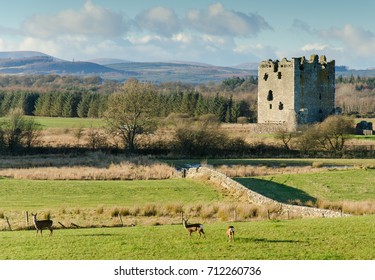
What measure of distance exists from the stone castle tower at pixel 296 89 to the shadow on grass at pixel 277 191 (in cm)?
2542

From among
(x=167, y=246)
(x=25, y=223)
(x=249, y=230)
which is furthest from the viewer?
(x=25, y=223)

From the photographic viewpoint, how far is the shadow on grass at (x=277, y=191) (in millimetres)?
28500

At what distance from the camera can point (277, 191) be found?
30312mm

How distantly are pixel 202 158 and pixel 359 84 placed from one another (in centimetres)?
12177

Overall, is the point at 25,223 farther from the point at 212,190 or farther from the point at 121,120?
the point at 121,120

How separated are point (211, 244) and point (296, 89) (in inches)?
1783

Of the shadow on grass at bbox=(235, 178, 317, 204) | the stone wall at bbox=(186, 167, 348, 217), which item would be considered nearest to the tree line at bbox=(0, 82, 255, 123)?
the stone wall at bbox=(186, 167, 348, 217)

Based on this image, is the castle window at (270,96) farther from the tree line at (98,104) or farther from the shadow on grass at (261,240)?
the shadow on grass at (261,240)

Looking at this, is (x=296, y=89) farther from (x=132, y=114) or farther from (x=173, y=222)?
(x=173, y=222)

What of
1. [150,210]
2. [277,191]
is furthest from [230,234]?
[277,191]

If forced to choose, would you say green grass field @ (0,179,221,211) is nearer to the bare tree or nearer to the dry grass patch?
the dry grass patch

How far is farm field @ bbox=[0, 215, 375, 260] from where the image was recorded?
1370 cm

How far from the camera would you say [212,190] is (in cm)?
2992

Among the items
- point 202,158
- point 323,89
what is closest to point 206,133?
point 202,158
